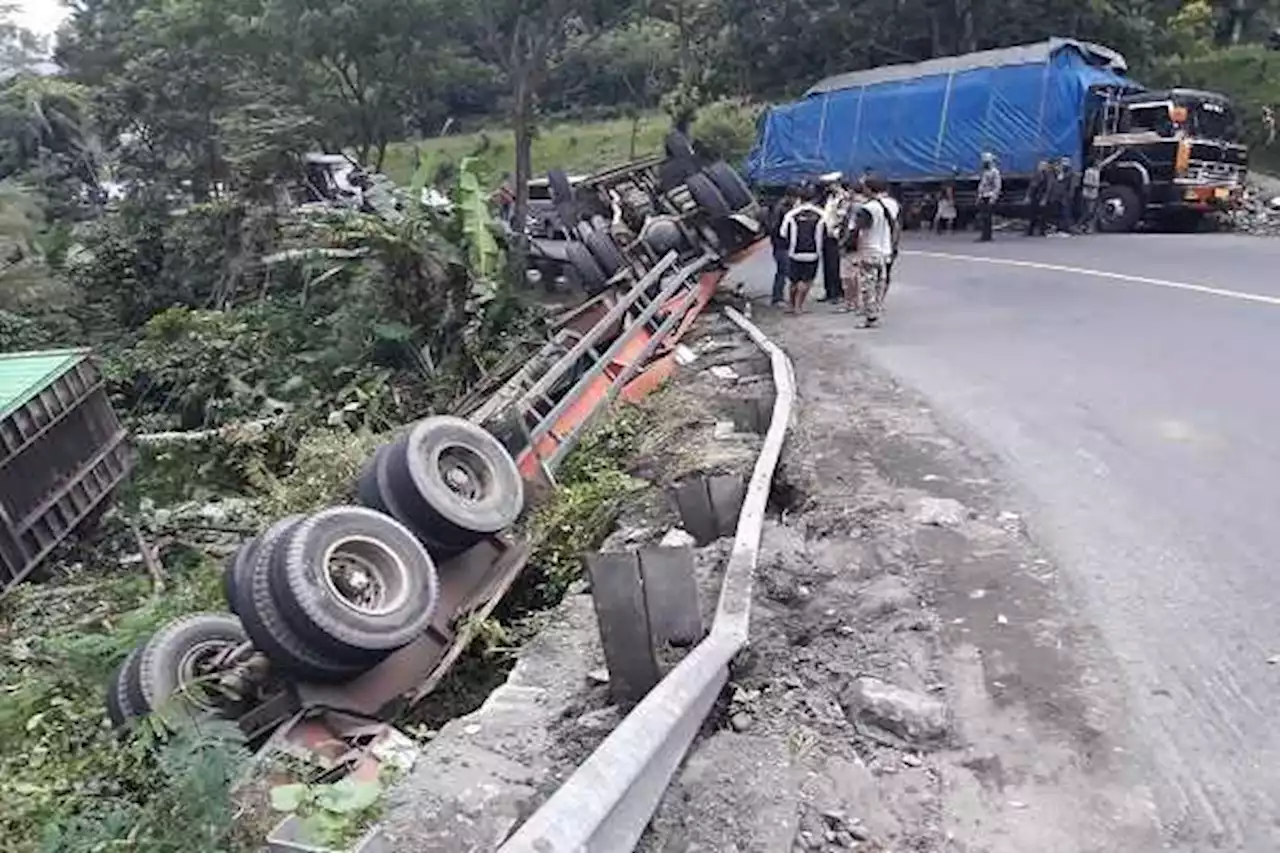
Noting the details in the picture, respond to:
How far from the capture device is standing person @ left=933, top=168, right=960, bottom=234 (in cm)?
2441

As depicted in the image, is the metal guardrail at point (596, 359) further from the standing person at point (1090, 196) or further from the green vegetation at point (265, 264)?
the standing person at point (1090, 196)

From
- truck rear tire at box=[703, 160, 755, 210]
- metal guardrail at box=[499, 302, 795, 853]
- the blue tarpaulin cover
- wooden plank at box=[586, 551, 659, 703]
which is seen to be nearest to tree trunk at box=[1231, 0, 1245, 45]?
the blue tarpaulin cover

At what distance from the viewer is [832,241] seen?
14.0 m

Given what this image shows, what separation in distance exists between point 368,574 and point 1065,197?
18965 mm

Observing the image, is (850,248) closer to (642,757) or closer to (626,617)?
(626,617)

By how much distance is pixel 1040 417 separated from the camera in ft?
26.0

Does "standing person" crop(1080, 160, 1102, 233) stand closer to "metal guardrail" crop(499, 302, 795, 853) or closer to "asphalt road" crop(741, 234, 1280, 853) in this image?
"asphalt road" crop(741, 234, 1280, 853)

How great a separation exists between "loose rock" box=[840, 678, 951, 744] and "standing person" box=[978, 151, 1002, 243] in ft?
60.9

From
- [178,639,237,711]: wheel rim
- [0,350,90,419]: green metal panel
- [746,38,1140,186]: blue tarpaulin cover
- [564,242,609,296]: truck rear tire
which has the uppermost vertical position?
[746,38,1140,186]: blue tarpaulin cover

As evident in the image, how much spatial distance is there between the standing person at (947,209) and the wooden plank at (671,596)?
21.6 metres

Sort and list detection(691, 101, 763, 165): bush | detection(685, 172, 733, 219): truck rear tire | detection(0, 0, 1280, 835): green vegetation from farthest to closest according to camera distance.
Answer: detection(691, 101, 763, 165): bush
detection(685, 172, 733, 219): truck rear tire
detection(0, 0, 1280, 835): green vegetation

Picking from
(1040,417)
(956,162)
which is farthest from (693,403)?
(956,162)

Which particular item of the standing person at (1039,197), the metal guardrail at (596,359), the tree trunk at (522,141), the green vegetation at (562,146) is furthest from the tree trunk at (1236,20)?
the metal guardrail at (596,359)

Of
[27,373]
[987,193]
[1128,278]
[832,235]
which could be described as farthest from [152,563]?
[987,193]
